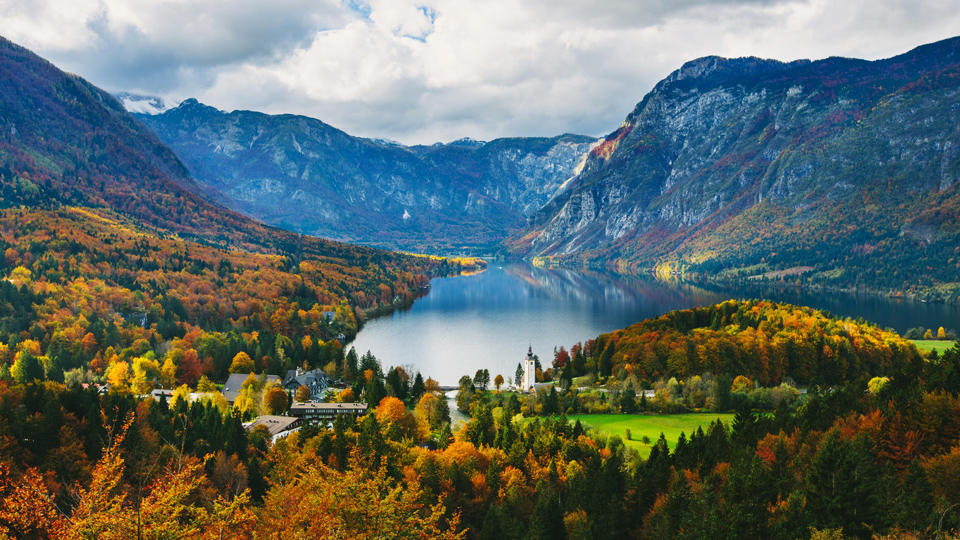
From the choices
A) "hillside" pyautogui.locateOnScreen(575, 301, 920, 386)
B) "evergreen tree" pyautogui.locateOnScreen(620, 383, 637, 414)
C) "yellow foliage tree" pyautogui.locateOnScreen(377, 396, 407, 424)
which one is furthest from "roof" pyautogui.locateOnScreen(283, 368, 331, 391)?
"evergreen tree" pyautogui.locateOnScreen(620, 383, 637, 414)

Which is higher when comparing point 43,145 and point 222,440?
point 43,145

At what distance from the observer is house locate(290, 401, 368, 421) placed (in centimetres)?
5125

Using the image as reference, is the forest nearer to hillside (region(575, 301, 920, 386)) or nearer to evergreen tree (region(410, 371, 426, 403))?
evergreen tree (region(410, 371, 426, 403))

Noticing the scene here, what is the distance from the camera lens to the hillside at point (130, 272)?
71.1m

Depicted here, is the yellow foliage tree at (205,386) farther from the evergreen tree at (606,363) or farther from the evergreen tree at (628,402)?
the evergreen tree at (606,363)

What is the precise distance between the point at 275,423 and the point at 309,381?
15565 millimetres

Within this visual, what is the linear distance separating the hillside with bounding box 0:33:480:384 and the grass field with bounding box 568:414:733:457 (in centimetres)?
3648

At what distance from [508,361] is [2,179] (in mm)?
134174

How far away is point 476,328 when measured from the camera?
347 feet

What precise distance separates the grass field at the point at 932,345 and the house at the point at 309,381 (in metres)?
69.0

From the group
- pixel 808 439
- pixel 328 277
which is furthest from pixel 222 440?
pixel 328 277

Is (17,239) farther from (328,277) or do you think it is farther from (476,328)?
(476,328)

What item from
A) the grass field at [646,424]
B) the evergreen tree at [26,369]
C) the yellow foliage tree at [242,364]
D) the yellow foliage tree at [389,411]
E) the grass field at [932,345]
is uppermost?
the evergreen tree at [26,369]

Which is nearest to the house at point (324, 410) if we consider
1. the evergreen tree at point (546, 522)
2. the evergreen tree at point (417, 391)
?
the evergreen tree at point (417, 391)
